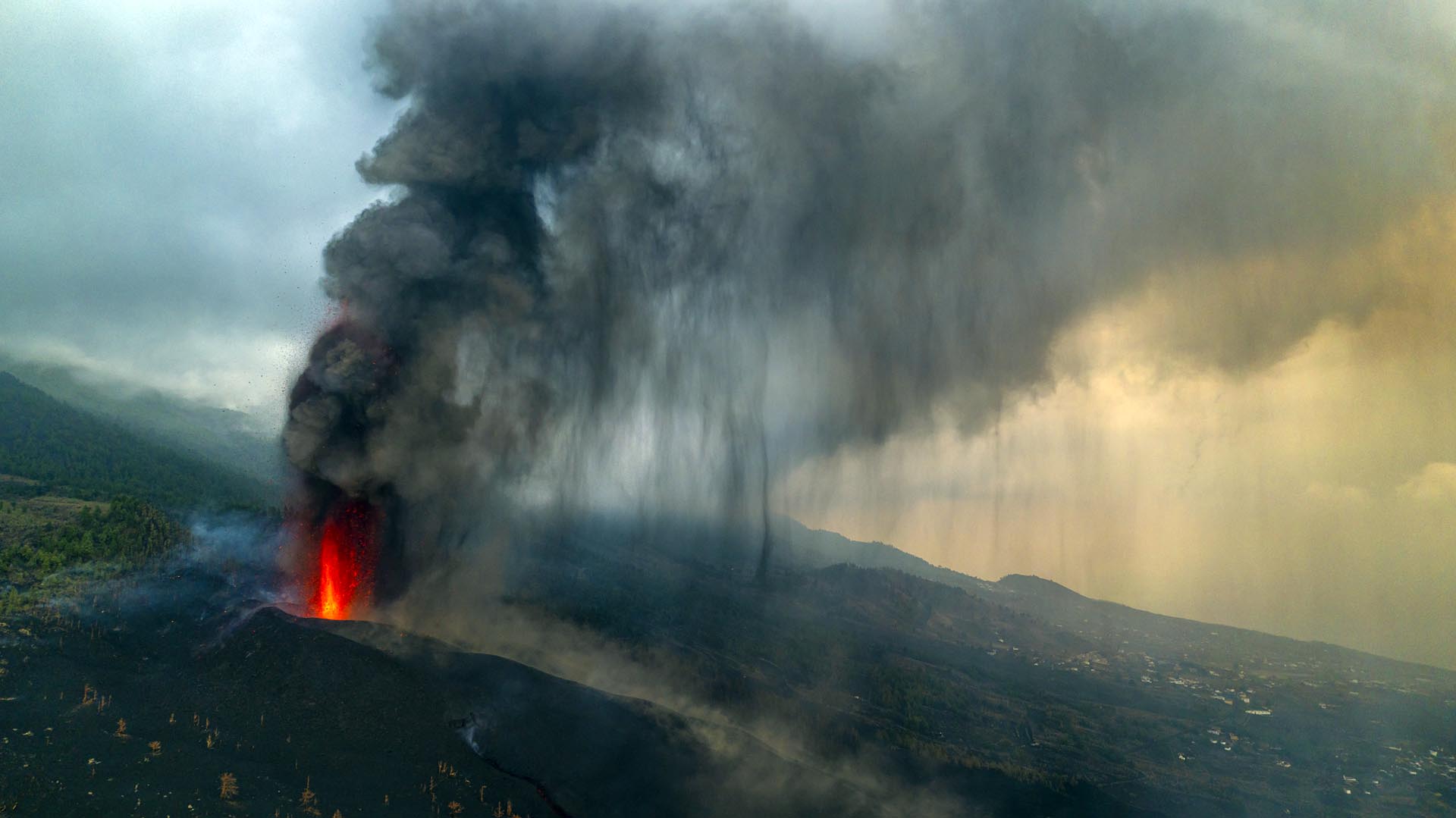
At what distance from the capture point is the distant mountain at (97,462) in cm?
13025

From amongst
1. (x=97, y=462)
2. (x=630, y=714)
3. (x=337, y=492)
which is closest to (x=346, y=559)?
(x=337, y=492)

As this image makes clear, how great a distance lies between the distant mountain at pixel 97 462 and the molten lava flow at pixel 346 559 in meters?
75.7

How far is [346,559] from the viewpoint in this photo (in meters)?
65.4

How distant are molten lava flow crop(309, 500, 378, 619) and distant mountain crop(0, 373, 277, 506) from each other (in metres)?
75.7

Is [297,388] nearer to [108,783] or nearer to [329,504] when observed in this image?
[329,504]

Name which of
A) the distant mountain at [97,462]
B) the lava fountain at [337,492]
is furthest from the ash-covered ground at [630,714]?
the distant mountain at [97,462]

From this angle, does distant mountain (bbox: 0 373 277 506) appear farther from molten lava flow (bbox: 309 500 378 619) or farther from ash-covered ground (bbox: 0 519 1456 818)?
ash-covered ground (bbox: 0 519 1456 818)

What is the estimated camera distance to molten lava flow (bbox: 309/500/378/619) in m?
63.6

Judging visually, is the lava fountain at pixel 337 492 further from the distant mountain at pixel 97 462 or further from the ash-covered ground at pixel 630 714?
the distant mountain at pixel 97 462

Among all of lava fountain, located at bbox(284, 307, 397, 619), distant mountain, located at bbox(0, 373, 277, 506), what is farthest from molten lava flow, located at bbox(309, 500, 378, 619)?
distant mountain, located at bbox(0, 373, 277, 506)

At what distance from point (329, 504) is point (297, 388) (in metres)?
10.4

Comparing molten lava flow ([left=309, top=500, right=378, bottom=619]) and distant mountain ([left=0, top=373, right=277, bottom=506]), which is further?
distant mountain ([left=0, top=373, right=277, bottom=506])

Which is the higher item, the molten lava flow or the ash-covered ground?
the molten lava flow

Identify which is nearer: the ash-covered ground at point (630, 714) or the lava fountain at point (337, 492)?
the ash-covered ground at point (630, 714)
